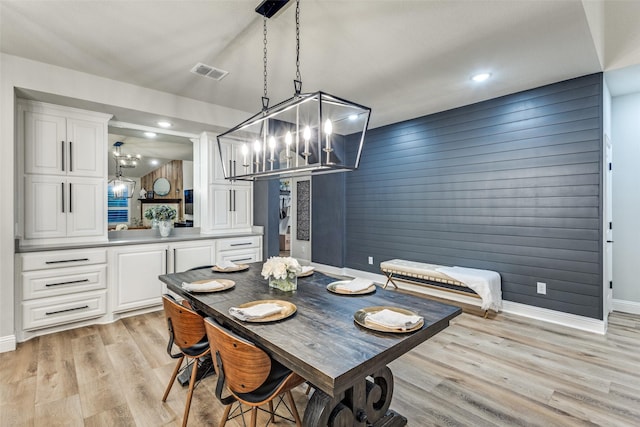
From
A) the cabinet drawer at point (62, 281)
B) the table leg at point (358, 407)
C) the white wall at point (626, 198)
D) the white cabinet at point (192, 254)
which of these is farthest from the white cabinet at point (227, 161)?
the white wall at point (626, 198)

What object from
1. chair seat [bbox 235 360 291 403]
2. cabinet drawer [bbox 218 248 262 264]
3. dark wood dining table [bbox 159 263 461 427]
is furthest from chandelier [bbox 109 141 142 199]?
chair seat [bbox 235 360 291 403]

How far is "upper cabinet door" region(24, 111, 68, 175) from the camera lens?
123 inches

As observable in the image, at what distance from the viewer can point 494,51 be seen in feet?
8.95

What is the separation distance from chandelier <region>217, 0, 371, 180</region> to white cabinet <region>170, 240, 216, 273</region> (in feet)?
3.81

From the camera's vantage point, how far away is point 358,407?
1.59 meters

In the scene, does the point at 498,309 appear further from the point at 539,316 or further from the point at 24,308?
the point at 24,308

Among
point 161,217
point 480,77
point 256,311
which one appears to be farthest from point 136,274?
point 480,77

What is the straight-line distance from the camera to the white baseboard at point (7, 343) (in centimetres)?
277

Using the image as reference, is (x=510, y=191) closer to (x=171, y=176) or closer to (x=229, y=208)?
(x=229, y=208)

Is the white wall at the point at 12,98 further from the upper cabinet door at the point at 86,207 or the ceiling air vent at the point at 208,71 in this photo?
the ceiling air vent at the point at 208,71

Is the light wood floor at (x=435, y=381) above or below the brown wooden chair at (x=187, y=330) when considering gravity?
below

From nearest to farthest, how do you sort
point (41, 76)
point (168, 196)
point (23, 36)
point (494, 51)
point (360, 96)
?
1. point (23, 36)
2. point (494, 51)
3. point (41, 76)
4. point (360, 96)
5. point (168, 196)

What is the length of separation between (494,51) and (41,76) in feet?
13.9

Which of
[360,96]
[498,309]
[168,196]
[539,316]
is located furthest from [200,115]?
[539,316]
